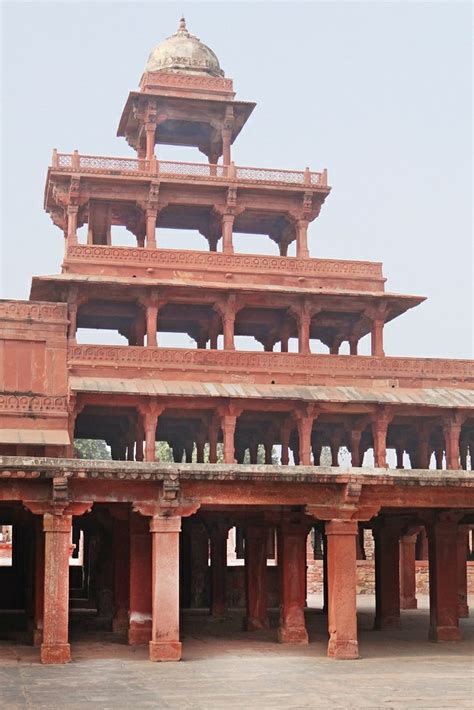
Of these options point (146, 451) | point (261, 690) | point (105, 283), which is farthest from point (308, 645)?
point (105, 283)

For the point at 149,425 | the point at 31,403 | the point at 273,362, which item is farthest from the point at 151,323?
the point at 31,403

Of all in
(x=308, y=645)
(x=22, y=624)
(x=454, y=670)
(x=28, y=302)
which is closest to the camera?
(x=454, y=670)

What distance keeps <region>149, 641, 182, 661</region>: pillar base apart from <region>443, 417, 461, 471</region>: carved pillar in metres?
17.9

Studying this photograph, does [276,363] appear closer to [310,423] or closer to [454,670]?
[310,423]

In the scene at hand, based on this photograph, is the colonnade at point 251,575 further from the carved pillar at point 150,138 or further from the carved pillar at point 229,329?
the carved pillar at point 150,138

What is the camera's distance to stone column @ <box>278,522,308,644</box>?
67.7ft

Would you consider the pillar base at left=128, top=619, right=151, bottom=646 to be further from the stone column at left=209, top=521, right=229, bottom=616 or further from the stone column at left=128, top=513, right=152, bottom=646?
the stone column at left=209, top=521, right=229, bottom=616

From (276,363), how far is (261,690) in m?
19.5

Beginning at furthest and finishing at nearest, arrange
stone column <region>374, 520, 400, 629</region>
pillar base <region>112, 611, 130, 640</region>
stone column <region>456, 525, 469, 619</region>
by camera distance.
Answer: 1. stone column <region>456, 525, 469, 619</region>
2. stone column <region>374, 520, 400, 629</region>
3. pillar base <region>112, 611, 130, 640</region>

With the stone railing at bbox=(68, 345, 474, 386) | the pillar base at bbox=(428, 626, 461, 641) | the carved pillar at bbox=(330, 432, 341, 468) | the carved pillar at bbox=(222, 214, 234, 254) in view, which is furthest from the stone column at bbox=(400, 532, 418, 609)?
the pillar base at bbox=(428, 626, 461, 641)

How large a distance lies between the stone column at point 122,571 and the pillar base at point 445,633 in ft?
18.7

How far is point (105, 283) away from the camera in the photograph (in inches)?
1287

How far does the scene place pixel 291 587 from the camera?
20609mm

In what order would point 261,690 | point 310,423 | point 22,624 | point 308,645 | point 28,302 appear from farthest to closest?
1. point 310,423
2. point 28,302
3. point 22,624
4. point 308,645
5. point 261,690
